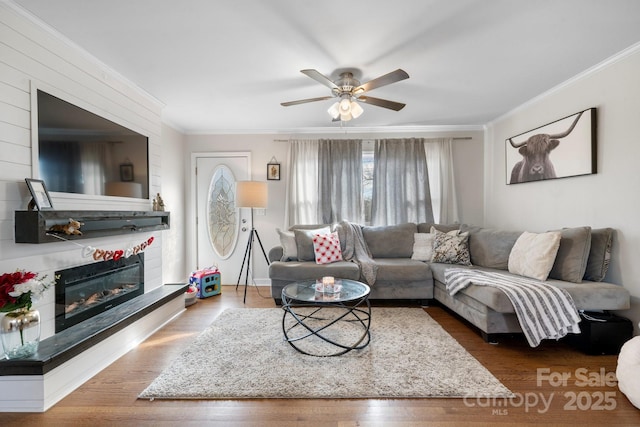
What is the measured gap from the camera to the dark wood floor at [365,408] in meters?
1.58

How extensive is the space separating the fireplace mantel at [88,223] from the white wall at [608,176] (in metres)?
4.30

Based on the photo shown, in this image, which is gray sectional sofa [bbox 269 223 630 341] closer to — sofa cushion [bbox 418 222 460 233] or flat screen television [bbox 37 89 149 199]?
sofa cushion [bbox 418 222 460 233]

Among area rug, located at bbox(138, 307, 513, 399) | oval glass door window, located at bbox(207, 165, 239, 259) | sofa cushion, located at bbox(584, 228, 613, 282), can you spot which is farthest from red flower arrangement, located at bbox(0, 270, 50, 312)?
sofa cushion, located at bbox(584, 228, 613, 282)

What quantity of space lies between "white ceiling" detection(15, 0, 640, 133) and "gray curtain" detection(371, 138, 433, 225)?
1.09 meters

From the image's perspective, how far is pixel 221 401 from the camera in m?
1.75

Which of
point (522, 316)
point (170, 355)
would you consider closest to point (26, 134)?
point (170, 355)

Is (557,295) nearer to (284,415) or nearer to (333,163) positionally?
(284,415)

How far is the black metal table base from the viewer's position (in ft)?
7.58

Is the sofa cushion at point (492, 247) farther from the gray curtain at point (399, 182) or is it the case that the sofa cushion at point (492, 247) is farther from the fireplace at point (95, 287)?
the fireplace at point (95, 287)

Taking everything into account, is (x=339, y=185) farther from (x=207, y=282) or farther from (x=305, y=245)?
(x=207, y=282)

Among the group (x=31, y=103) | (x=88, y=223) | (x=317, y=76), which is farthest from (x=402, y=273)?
(x=31, y=103)

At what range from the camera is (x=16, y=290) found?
1.59 m

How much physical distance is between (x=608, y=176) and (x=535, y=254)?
2.93 ft

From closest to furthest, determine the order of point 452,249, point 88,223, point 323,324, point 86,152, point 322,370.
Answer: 1. point 322,370
2. point 88,223
3. point 86,152
4. point 323,324
5. point 452,249
